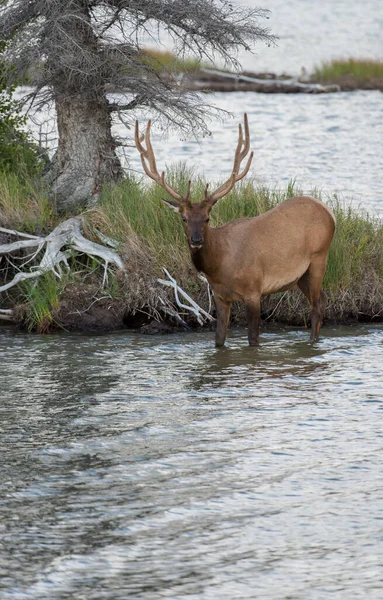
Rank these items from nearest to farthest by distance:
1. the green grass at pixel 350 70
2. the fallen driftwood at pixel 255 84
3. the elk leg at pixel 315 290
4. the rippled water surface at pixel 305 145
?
1. the elk leg at pixel 315 290
2. the rippled water surface at pixel 305 145
3. the fallen driftwood at pixel 255 84
4. the green grass at pixel 350 70

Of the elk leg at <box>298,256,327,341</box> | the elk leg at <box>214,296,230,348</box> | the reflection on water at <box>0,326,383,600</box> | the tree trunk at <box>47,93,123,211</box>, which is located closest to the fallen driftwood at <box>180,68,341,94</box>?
the tree trunk at <box>47,93,123,211</box>

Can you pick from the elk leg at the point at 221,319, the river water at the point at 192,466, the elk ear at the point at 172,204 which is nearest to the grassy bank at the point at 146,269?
the river water at the point at 192,466

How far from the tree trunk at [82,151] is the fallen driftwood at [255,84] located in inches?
838

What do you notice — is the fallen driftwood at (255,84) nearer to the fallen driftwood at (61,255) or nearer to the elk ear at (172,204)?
the fallen driftwood at (61,255)

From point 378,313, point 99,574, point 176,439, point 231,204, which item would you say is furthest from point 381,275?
point 99,574

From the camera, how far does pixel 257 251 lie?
10125mm

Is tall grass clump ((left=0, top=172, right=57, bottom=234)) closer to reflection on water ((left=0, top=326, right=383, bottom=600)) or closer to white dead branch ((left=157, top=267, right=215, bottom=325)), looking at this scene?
white dead branch ((left=157, top=267, right=215, bottom=325))

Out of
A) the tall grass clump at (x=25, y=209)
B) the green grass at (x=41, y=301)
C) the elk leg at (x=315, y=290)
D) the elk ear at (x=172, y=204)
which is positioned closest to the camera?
the elk ear at (x=172, y=204)

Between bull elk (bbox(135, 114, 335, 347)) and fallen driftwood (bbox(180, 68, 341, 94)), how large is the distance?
→ 78.5 ft

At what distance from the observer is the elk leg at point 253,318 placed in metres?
10.1

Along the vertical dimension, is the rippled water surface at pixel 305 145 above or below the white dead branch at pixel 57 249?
above

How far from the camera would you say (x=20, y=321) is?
11.4 metres

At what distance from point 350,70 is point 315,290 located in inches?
1063

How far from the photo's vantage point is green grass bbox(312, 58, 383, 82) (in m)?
36.0
